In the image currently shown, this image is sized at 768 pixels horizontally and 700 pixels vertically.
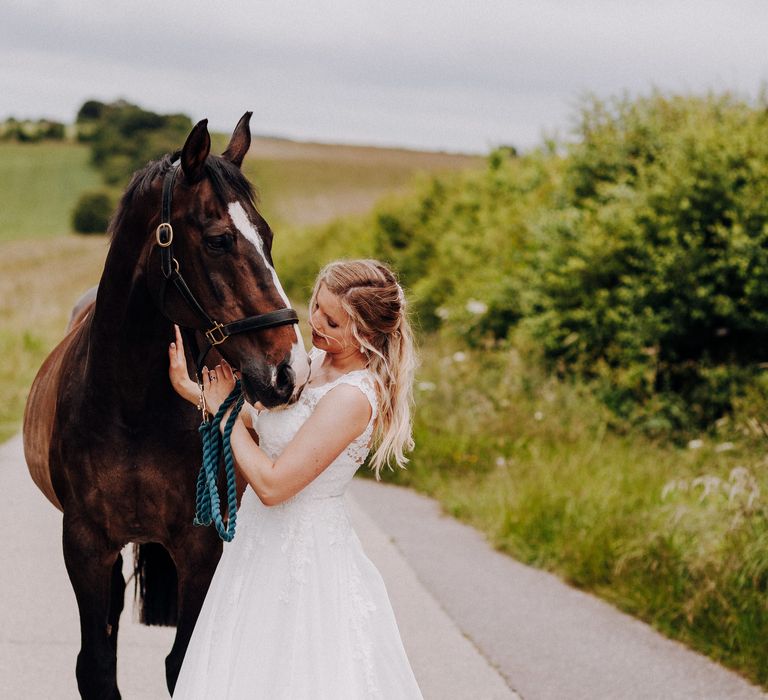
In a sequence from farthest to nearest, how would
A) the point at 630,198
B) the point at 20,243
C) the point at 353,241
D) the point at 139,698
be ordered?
the point at 20,243 < the point at 353,241 < the point at 630,198 < the point at 139,698

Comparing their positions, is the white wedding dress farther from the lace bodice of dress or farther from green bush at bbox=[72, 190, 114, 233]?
green bush at bbox=[72, 190, 114, 233]

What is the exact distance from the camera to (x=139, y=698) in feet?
14.6

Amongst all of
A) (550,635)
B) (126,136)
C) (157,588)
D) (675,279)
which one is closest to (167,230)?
(157,588)

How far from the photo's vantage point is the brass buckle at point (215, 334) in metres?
2.90

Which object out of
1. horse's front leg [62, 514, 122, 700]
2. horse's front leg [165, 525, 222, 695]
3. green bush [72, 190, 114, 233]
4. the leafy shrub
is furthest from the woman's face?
the leafy shrub

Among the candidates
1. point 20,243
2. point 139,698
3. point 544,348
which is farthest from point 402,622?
point 20,243

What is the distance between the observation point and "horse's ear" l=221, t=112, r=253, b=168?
133 inches

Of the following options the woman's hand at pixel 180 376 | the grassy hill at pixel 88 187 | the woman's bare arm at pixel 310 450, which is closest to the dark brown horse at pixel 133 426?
the woman's hand at pixel 180 376

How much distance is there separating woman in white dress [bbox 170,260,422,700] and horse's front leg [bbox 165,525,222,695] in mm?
481

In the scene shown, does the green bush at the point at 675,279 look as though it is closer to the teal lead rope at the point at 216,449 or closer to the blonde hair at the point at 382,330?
the blonde hair at the point at 382,330

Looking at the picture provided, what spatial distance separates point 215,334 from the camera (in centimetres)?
Result: 293

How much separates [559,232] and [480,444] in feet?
10.0

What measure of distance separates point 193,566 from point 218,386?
82 centimetres

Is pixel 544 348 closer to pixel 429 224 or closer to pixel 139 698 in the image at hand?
pixel 139 698
